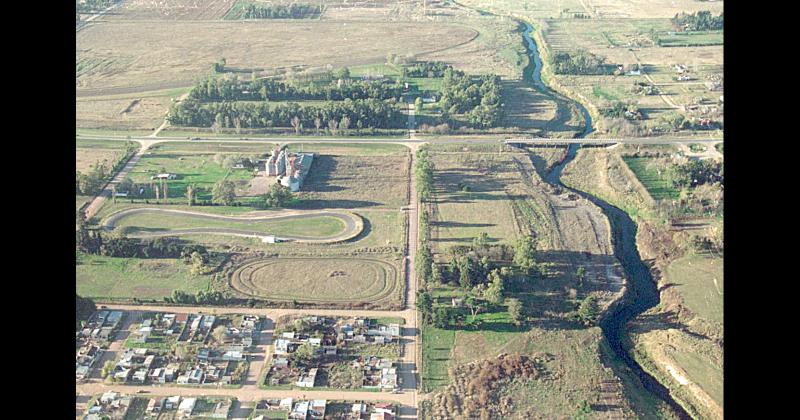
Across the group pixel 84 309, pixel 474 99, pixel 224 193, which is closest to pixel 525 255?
pixel 224 193

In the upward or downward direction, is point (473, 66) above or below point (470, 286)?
above

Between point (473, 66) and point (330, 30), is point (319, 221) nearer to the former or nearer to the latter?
point (473, 66)

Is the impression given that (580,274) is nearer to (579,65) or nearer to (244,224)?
(244,224)

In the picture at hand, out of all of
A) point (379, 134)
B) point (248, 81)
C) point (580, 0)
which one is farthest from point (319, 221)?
point (580, 0)

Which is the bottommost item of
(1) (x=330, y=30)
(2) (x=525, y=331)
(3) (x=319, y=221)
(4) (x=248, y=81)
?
(2) (x=525, y=331)

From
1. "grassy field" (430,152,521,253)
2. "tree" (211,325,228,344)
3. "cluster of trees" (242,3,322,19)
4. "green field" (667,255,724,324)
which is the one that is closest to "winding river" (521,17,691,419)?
"green field" (667,255,724,324)

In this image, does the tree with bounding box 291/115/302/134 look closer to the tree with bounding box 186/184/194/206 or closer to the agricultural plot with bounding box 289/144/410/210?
the agricultural plot with bounding box 289/144/410/210
